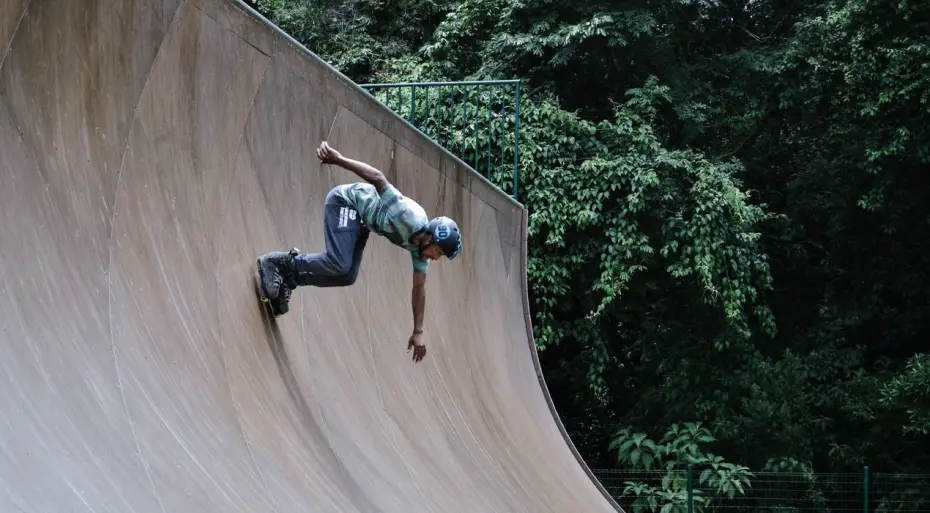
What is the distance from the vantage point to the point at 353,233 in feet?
15.8

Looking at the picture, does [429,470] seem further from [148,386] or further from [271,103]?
[148,386]

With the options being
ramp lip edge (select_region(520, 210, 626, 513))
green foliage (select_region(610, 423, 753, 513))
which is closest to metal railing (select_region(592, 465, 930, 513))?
green foliage (select_region(610, 423, 753, 513))

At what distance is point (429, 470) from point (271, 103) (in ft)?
6.75

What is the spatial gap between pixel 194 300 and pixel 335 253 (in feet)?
2.37

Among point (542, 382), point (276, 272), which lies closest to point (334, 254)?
point (276, 272)

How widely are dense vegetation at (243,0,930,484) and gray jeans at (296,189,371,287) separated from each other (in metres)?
10.4

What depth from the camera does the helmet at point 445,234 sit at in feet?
15.4

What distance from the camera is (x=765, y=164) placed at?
1869 centimetres

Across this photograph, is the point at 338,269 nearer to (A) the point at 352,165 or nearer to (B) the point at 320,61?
(A) the point at 352,165

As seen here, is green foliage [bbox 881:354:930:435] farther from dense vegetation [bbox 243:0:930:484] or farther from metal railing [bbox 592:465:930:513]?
metal railing [bbox 592:465:930:513]

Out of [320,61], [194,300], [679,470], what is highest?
[320,61]

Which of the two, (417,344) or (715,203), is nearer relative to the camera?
(417,344)

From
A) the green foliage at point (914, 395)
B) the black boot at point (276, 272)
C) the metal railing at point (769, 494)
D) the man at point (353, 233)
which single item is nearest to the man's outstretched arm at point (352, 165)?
the man at point (353, 233)

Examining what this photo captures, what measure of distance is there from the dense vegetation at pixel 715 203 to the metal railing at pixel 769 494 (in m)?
0.42
